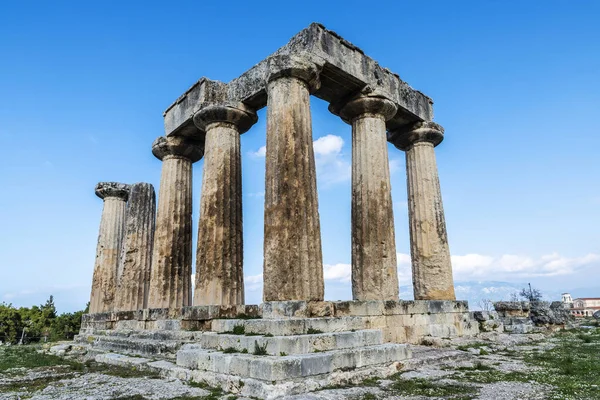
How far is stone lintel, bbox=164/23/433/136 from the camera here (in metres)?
11.3

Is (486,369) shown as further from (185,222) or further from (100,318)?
(100,318)

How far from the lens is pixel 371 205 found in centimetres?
1236

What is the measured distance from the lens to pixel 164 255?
49.3ft

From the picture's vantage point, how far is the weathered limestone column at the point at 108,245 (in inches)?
800

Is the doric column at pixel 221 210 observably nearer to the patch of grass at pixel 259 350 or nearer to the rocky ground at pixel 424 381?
the rocky ground at pixel 424 381

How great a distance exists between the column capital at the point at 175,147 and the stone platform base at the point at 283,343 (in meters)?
6.31

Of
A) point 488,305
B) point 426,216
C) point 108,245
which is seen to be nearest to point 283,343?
point 426,216

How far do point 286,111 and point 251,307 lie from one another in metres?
4.98

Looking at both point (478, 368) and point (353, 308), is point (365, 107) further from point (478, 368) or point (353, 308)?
point (478, 368)

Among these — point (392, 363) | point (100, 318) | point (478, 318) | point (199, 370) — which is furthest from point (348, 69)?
point (100, 318)

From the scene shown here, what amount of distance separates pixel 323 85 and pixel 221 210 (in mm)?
5077

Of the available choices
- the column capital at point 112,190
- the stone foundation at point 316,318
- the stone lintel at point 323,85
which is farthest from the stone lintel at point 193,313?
the column capital at point 112,190

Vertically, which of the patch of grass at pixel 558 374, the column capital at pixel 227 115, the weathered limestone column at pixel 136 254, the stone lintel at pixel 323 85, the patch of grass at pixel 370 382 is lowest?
the patch of grass at pixel 558 374

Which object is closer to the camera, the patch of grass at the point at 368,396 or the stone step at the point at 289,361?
the patch of grass at the point at 368,396
